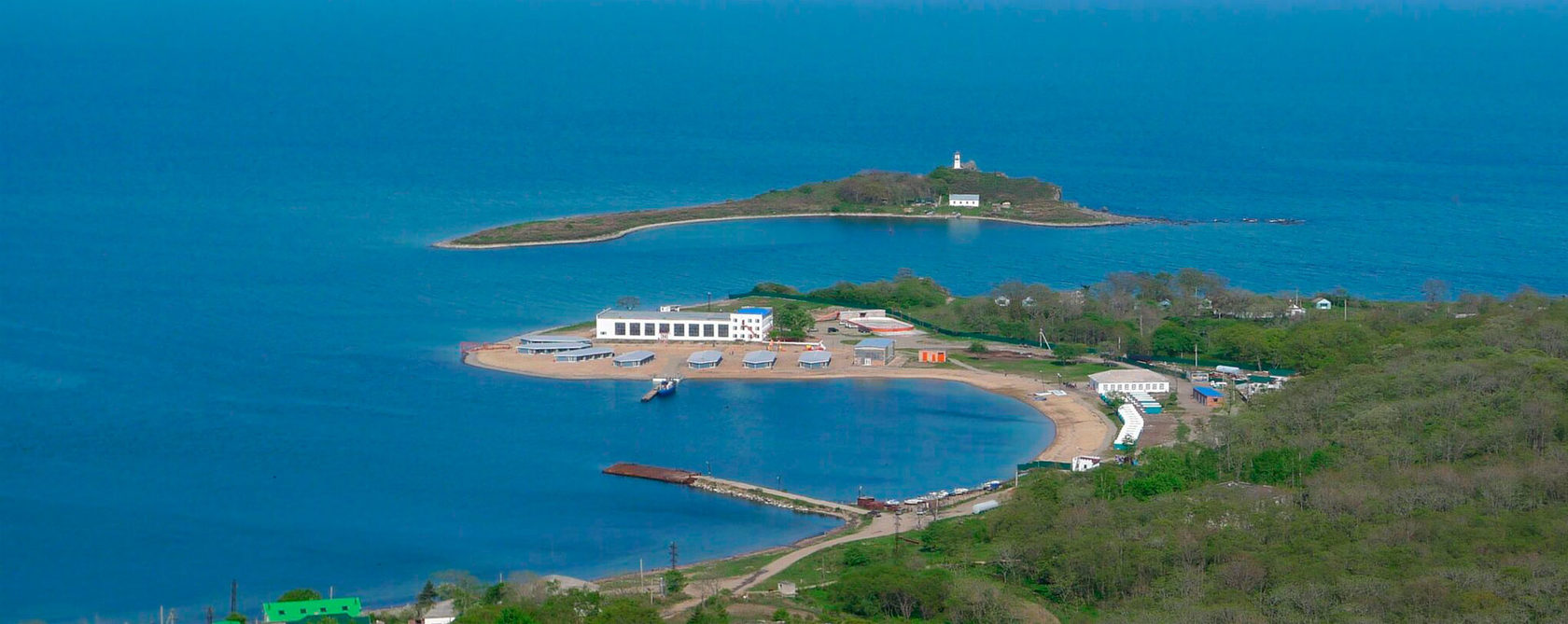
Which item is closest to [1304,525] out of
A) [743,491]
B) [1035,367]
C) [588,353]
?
[743,491]

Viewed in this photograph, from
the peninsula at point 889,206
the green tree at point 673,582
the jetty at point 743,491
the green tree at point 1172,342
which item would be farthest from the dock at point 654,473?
the peninsula at point 889,206

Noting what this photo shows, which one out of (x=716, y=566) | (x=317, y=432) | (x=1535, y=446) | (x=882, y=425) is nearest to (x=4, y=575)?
(x=317, y=432)

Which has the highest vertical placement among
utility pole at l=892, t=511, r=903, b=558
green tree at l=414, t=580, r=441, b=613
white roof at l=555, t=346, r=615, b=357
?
white roof at l=555, t=346, r=615, b=357

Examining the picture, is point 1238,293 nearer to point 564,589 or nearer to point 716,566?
point 716,566

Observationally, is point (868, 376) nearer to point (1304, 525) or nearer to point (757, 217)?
point (1304, 525)

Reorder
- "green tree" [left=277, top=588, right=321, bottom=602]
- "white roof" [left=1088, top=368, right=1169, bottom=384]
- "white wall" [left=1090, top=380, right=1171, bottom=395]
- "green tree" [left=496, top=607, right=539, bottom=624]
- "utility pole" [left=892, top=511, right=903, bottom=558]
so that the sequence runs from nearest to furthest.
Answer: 1. "green tree" [left=496, top=607, right=539, bottom=624]
2. "green tree" [left=277, top=588, right=321, bottom=602]
3. "utility pole" [left=892, top=511, right=903, bottom=558]
4. "white wall" [left=1090, top=380, right=1171, bottom=395]
5. "white roof" [left=1088, top=368, right=1169, bottom=384]

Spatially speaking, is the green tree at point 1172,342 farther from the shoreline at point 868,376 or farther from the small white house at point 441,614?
the small white house at point 441,614

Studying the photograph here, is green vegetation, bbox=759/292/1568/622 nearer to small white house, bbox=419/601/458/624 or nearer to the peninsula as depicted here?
small white house, bbox=419/601/458/624

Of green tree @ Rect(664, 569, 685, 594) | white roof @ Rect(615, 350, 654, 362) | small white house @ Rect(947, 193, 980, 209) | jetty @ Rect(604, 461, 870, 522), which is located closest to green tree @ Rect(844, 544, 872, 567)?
green tree @ Rect(664, 569, 685, 594)
